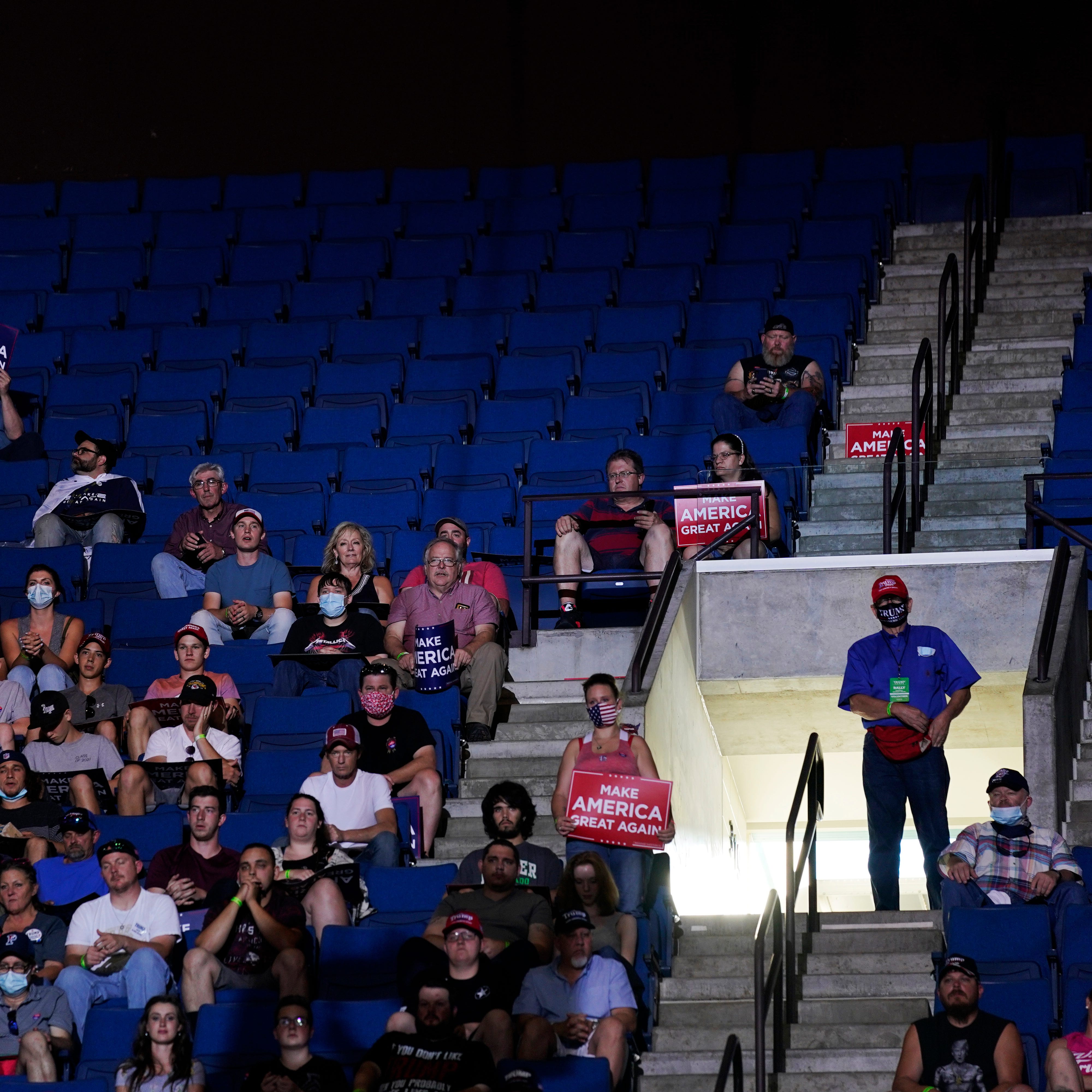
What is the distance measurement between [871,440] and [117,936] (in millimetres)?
5430

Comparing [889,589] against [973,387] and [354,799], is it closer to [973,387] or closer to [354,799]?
[354,799]

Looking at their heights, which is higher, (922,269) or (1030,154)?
(1030,154)

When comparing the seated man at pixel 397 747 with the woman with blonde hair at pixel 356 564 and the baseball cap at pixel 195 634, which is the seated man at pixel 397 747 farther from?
the woman with blonde hair at pixel 356 564

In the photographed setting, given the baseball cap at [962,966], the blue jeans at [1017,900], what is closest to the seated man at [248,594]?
the blue jeans at [1017,900]

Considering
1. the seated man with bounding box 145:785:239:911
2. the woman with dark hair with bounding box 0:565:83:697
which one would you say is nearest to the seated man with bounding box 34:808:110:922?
the seated man with bounding box 145:785:239:911

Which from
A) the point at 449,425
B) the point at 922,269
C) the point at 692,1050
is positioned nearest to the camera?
the point at 692,1050

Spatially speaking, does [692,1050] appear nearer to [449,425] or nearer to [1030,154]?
[449,425]

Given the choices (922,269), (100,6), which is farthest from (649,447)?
(100,6)

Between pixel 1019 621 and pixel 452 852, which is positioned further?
pixel 1019 621

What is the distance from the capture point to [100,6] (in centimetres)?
1650

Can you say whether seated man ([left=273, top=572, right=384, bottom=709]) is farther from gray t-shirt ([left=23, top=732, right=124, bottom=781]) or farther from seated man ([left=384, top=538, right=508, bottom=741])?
gray t-shirt ([left=23, top=732, right=124, bottom=781])

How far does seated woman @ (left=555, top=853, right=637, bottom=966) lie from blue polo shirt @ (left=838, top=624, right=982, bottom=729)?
165cm

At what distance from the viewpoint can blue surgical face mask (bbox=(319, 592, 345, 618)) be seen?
371 inches

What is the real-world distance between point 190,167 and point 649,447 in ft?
21.7
